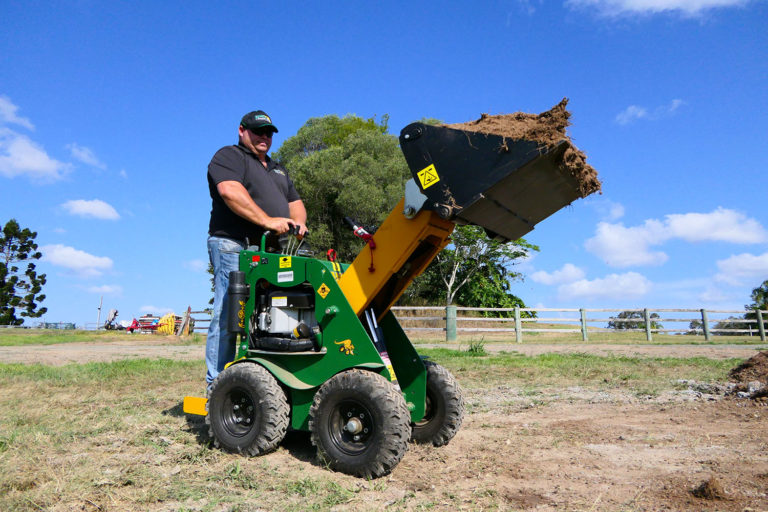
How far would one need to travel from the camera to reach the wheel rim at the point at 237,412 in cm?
348

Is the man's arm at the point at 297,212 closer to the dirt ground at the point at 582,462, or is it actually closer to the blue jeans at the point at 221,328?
the blue jeans at the point at 221,328

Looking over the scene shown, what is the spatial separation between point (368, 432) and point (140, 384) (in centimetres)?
496

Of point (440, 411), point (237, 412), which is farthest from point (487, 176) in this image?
point (237, 412)

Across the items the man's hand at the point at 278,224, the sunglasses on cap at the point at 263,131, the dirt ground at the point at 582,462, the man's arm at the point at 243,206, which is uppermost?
the sunglasses on cap at the point at 263,131

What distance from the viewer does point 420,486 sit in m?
2.80

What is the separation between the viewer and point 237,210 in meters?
3.82

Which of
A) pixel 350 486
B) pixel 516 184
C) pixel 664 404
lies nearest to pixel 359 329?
pixel 350 486

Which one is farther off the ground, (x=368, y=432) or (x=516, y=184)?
(x=516, y=184)

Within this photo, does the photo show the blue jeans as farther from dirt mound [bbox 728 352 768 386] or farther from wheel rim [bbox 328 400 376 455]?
dirt mound [bbox 728 352 768 386]

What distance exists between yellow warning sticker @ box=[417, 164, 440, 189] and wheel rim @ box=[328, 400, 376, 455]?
1420mm

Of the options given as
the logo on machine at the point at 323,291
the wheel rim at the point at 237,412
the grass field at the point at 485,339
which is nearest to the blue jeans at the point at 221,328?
the wheel rim at the point at 237,412

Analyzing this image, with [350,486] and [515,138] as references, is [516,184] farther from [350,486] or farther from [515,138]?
[350,486]

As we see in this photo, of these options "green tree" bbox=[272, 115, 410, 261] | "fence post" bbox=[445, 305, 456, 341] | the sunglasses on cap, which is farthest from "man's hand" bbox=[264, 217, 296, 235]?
"green tree" bbox=[272, 115, 410, 261]

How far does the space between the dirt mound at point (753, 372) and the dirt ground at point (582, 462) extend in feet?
4.36
